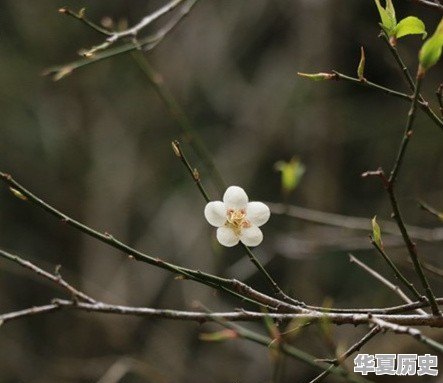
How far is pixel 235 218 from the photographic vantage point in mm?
875

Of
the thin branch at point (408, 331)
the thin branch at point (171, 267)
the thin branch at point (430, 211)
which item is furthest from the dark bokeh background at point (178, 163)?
the thin branch at point (408, 331)

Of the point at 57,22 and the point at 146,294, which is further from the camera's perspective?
the point at 57,22

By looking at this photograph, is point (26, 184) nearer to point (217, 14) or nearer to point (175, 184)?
point (175, 184)

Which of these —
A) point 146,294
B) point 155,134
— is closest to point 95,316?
point 146,294

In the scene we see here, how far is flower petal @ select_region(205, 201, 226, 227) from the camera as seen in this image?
34.3 inches

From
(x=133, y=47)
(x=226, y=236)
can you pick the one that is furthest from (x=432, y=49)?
(x=133, y=47)

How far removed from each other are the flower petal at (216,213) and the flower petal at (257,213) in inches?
1.3

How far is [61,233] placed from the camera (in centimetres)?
346

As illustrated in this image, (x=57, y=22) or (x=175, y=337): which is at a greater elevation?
(x=57, y=22)

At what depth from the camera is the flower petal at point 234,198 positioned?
2.89 ft

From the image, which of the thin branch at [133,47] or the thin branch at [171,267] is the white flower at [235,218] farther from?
the thin branch at [133,47]

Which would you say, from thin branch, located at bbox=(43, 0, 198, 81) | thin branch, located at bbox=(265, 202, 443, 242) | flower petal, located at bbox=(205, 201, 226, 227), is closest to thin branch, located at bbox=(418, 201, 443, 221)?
thin branch, located at bbox=(265, 202, 443, 242)

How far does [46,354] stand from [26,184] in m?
A: 0.88

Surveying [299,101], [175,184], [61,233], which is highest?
[299,101]
